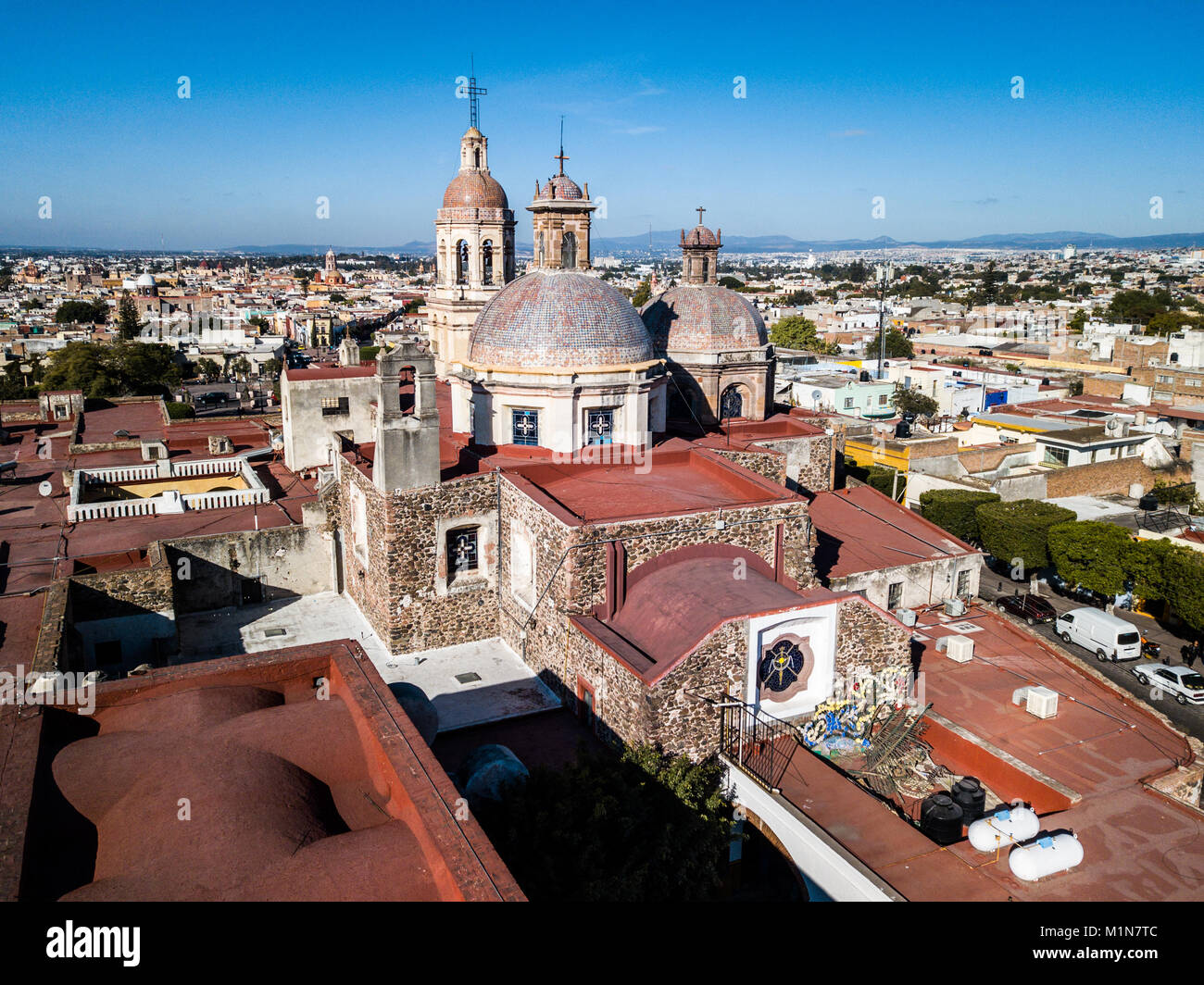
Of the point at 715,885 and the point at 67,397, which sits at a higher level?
the point at 67,397

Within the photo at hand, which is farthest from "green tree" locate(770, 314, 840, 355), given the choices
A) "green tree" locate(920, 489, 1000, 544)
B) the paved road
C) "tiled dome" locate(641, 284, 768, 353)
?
"tiled dome" locate(641, 284, 768, 353)

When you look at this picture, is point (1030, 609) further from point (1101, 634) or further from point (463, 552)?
point (463, 552)

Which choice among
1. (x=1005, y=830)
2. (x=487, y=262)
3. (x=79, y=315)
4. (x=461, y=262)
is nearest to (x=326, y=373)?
(x=461, y=262)

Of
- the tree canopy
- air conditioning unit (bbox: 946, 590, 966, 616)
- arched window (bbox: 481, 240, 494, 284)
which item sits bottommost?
air conditioning unit (bbox: 946, 590, 966, 616)

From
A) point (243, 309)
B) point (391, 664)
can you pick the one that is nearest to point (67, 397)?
point (391, 664)

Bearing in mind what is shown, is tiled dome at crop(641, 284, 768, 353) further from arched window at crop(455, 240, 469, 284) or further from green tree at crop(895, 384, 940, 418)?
green tree at crop(895, 384, 940, 418)
